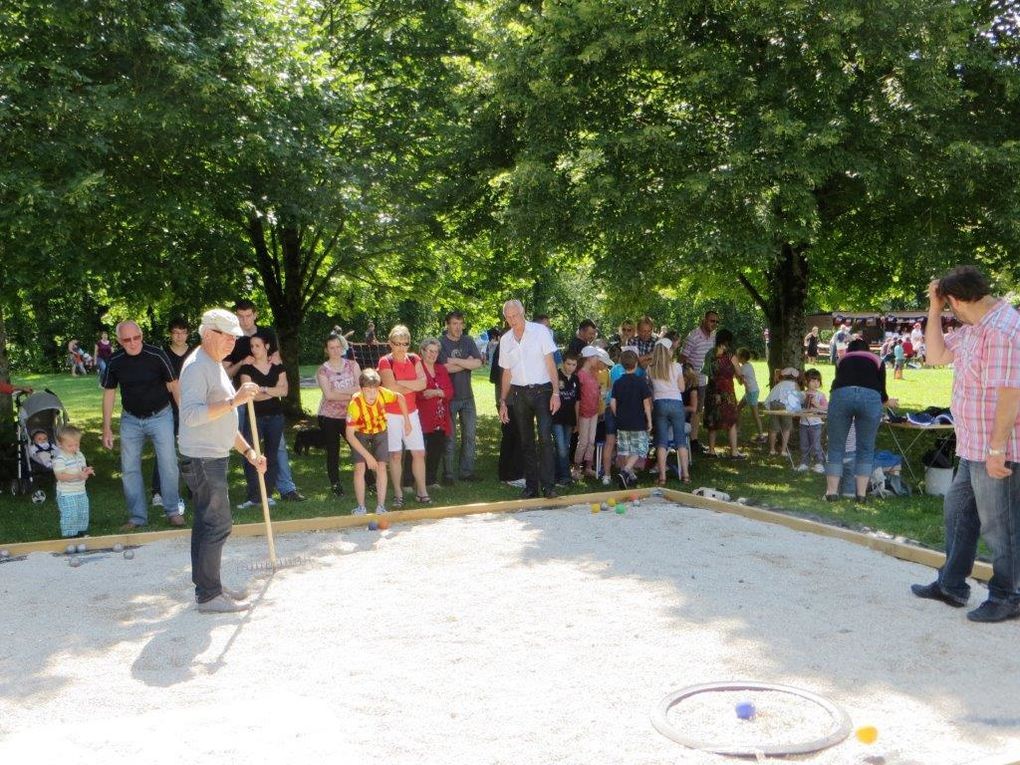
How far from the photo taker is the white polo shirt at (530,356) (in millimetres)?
9078

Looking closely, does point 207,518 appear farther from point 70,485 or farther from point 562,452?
point 562,452

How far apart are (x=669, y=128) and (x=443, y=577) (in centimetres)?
647

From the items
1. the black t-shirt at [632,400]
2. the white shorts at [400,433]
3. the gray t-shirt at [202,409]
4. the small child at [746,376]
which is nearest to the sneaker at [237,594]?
the gray t-shirt at [202,409]

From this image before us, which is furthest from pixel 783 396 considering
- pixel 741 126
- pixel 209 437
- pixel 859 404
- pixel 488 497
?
pixel 209 437

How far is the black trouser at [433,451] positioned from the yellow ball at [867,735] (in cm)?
664

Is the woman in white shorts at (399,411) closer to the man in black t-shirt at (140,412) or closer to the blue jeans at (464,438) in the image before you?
the blue jeans at (464,438)

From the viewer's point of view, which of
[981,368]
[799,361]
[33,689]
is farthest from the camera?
[799,361]

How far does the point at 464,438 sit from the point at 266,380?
2.54 meters

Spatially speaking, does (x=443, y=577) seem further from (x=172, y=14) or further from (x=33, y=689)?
(x=172, y=14)

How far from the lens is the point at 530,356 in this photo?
29.8 feet

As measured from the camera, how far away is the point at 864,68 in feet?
34.7

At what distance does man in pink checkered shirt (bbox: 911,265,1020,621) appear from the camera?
500cm

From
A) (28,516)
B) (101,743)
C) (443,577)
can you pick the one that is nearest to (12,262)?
(28,516)

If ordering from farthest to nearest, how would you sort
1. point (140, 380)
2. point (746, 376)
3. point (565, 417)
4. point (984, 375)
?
point (746, 376), point (565, 417), point (140, 380), point (984, 375)
